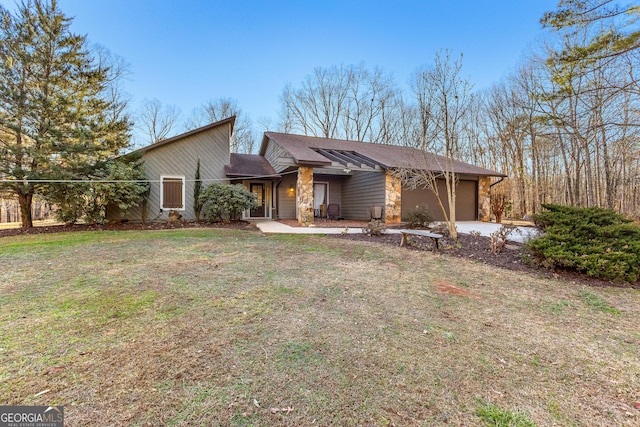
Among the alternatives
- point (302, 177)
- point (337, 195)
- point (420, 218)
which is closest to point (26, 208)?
point (302, 177)

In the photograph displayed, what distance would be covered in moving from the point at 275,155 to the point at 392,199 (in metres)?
5.94

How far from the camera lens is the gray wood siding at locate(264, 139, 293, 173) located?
11.6m

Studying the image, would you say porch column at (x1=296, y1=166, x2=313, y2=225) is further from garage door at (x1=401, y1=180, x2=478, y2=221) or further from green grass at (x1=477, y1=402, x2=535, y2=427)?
green grass at (x1=477, y1=402, x2=535, y2=427)

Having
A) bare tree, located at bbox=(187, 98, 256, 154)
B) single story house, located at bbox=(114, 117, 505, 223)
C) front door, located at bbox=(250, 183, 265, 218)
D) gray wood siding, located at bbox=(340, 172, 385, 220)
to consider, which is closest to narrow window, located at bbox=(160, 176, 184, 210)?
single story house, located at bbox=(114, 117, 505, 223)

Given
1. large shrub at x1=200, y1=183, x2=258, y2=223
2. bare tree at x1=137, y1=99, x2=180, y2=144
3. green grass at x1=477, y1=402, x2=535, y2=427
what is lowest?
green grass at x1=477, y1=402, x2=535, y2=427

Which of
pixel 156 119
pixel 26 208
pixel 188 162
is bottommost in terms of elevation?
pixel 26 208

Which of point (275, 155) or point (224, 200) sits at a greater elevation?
point (275, 155)

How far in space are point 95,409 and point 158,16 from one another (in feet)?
50.7

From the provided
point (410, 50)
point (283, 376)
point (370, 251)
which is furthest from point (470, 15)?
point (283, 376)

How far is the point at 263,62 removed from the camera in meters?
16.3

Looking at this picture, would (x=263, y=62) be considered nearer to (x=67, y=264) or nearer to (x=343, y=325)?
(x=67, y=264)

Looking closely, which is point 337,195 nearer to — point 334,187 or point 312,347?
point 334,187

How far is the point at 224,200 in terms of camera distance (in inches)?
407

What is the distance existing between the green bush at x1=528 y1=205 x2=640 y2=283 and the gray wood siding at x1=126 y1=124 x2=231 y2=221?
1084 centimetres
